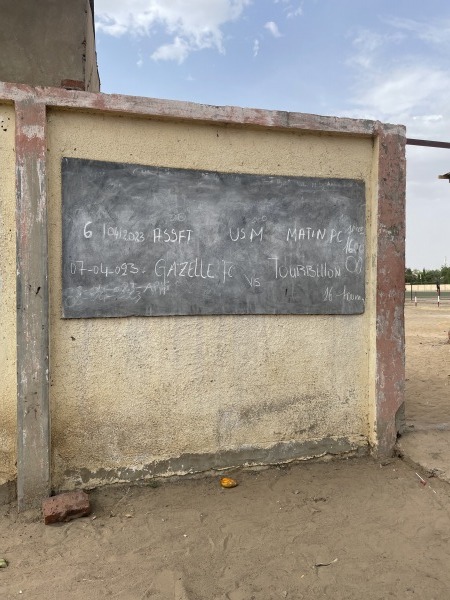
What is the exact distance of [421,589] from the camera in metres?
2.56

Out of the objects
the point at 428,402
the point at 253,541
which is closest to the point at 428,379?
the point at 428,402

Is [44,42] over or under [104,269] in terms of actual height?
over

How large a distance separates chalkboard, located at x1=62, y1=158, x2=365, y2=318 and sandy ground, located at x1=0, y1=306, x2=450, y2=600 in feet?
4.47

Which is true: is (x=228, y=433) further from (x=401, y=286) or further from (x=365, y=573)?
(x=401, y=286)

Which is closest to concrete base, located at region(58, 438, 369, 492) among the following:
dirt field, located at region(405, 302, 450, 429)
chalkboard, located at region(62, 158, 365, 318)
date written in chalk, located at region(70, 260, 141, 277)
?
dirt field, located at region(405, 302, 450, 429)

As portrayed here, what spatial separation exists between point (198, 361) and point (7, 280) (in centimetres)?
152

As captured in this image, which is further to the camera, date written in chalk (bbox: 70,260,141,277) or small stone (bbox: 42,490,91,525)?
date written in chalk (bbox: 70,260,141,277)

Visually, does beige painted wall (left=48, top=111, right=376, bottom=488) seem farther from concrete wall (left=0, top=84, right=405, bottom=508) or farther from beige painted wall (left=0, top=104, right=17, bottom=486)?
beige painted wall (left=0, top=104, right=17, bottom=486)

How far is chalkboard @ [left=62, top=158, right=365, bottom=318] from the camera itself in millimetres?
3574

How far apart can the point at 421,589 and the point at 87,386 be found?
2465 millimetres

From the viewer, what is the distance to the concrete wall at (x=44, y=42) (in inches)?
189

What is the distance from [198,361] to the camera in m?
3.80

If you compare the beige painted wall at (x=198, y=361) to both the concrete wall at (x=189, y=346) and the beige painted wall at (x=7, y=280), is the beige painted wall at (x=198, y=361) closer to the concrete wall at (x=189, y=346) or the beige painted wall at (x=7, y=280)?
the concrete wall at (x=189, y=346)

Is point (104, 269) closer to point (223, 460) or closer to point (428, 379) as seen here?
point (223, 460)
